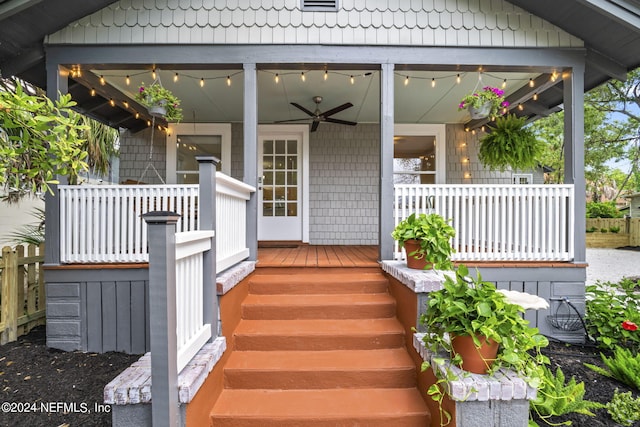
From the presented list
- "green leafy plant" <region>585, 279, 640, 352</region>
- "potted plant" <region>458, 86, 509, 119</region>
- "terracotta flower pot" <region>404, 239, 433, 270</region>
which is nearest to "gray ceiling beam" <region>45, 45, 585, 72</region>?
"potted plant" <region>458, 86, 509, 119</region>

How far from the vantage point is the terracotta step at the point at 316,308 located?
269 cm

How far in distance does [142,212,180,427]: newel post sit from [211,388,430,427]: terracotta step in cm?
63

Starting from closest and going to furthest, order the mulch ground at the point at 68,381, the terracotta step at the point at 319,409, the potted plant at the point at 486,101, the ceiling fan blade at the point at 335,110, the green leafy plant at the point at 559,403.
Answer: the terracotta step at the point at 319,409 < the green leafy plant at the point at 559,403 < the mulch ground at the point at 68,381 < the potted plant at the point at 486,101 < the ceiling fan blade at the point at 335,110

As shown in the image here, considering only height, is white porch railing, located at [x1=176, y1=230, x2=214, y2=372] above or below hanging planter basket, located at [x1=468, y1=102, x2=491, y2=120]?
below

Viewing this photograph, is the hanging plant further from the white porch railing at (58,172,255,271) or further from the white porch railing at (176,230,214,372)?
the white porch railing at (176,230,214,372)

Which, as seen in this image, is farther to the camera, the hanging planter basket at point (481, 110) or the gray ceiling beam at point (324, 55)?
the hanging planter basket at point (481, 110)

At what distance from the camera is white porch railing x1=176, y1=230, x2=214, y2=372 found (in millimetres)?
1594

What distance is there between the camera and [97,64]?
3447mm

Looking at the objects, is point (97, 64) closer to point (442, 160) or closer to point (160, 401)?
point (160, 401)

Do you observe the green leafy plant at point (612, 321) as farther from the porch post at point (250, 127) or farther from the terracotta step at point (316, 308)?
the porch post at point (250, 127)

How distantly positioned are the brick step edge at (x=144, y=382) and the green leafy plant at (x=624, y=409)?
2683mm

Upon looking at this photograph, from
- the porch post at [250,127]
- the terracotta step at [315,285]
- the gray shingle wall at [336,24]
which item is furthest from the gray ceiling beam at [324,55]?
the terracotta step at [315,285]

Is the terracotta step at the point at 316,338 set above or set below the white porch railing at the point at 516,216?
below

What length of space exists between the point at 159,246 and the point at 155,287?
174mm
